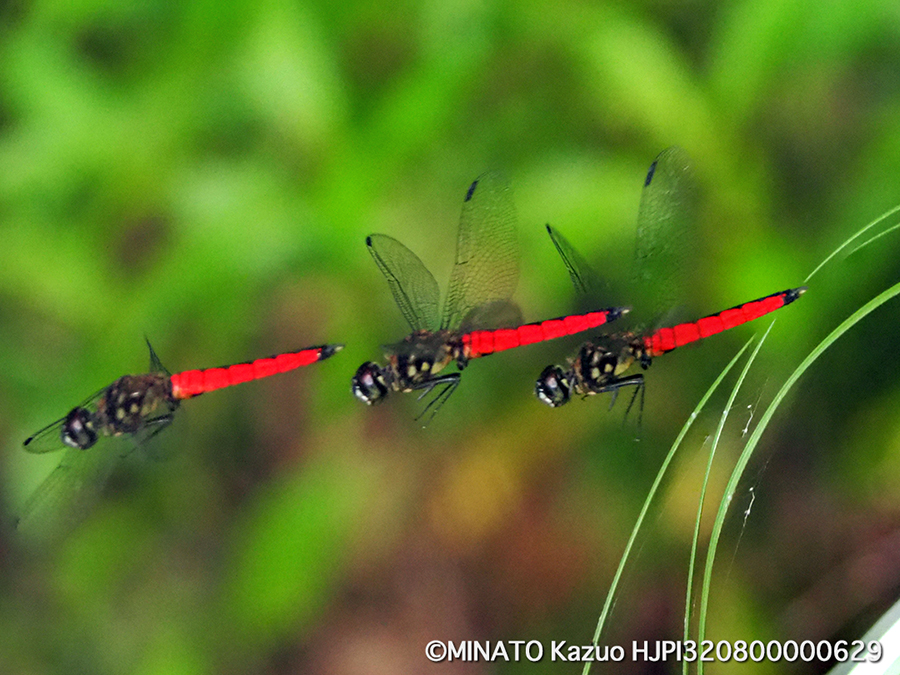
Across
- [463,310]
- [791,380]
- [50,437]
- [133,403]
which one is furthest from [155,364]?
[791,380]

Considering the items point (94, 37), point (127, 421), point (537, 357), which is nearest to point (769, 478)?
point (537, 357)

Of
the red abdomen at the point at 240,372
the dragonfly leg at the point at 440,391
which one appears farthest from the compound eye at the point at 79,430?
the dragonfly leg at the point at 440,391

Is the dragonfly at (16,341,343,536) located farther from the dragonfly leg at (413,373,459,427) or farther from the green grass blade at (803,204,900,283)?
the green grass blade at (803,204,900,283)

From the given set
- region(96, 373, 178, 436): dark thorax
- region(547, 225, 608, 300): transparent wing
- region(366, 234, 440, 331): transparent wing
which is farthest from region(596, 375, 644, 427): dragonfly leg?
region(96, 373, 178, 436): dark thorax

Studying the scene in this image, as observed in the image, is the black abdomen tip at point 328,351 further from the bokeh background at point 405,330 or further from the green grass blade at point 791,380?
the green grass blade at point 791,380

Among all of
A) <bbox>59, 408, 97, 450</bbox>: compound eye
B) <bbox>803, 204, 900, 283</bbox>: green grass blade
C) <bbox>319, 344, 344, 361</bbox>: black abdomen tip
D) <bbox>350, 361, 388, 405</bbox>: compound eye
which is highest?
<bbox>59, 408, 97, 450</bbox>: compound eye
